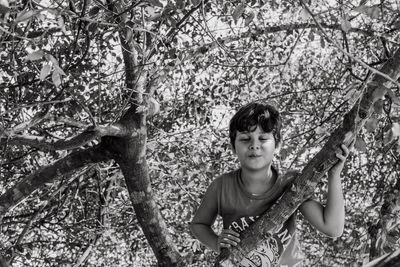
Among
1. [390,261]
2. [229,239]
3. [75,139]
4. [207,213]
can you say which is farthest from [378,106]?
[75,139]

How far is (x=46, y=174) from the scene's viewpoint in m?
4.18

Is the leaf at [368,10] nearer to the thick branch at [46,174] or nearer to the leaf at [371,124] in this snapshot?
the leaf at [371,124]

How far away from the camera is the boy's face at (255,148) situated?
2967 millimetres

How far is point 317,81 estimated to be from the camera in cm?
616

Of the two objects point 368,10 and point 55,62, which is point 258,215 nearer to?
point 368,10

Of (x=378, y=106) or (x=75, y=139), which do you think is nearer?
(x=378, y=106)

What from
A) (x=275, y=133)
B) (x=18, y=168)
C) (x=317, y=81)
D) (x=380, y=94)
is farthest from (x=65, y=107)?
(x=380, y=94)

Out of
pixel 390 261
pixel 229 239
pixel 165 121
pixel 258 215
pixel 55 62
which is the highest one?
pixel 165 121

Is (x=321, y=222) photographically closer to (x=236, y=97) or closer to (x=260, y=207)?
(x=260, y=207)

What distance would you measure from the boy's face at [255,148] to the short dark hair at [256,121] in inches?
0.9

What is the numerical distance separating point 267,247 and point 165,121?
3.40 metres

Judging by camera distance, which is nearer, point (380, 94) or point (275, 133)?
point (380, 94)

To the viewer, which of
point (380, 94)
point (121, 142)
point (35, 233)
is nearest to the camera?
point (380, 94)

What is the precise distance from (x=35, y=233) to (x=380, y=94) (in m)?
5.46
